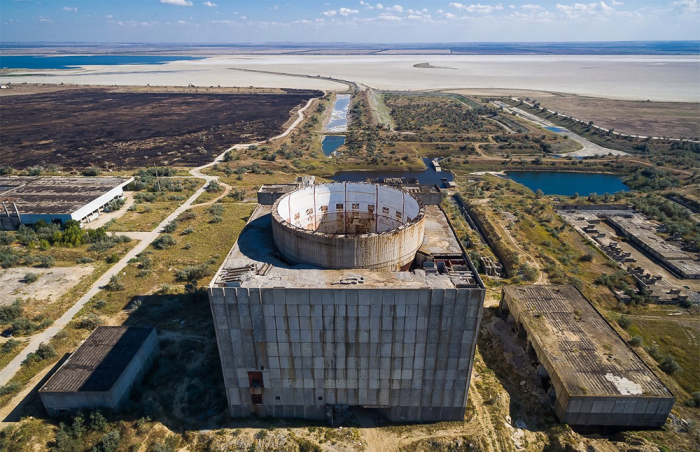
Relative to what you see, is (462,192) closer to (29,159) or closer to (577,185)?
(577,185)

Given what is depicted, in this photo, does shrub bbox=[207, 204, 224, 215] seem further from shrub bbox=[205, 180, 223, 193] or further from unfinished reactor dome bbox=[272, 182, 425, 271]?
unfinished reactor dome bbox=[272, 182, 425, 271]

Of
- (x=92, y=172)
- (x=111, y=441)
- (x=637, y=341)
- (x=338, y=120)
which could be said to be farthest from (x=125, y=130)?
(x=637, y=341)

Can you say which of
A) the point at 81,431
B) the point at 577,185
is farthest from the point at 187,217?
the point at 577,185

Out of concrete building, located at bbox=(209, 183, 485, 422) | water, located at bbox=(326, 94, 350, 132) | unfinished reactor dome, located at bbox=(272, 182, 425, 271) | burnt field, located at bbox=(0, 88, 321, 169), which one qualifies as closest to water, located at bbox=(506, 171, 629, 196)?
unfinished reactor dome, located at bbox=(272, 182, 425, 271)


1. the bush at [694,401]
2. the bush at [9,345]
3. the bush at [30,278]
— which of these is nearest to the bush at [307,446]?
the bush at [9,345]

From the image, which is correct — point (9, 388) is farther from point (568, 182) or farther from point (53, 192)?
point (568, 182)
